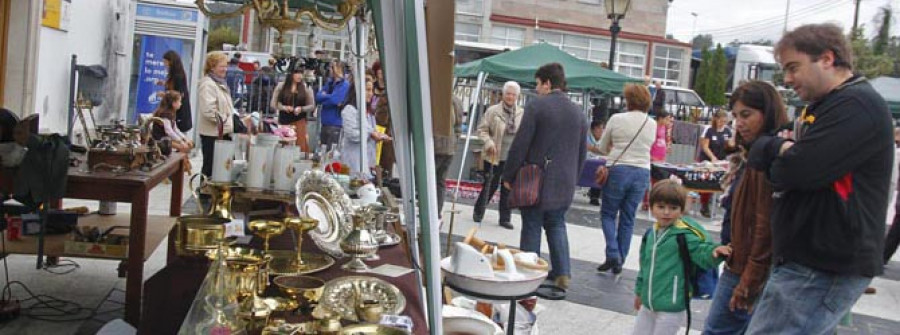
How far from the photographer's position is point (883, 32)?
38.9 meters

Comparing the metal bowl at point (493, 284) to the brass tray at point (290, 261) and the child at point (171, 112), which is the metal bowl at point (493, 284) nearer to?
the brass tray at point (290, 261)

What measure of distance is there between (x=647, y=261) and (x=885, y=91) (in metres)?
10.7

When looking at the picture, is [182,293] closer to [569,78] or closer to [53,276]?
[53,276]

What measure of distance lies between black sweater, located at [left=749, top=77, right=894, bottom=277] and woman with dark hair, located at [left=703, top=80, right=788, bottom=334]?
0.38 meters

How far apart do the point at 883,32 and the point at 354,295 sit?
43363mm

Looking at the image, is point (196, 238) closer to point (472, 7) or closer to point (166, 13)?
point (166, 13)

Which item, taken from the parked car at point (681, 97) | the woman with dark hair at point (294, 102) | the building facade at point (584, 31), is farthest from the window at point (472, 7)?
the woman with dark hair at point (294, 102)

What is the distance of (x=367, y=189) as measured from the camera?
399cm

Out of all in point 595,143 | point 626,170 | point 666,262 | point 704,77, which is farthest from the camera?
point 704,77

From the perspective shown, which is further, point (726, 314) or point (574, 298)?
point (574, 298)

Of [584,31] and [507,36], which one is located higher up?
[584,31]

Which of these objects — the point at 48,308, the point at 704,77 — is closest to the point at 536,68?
the point at 48,308

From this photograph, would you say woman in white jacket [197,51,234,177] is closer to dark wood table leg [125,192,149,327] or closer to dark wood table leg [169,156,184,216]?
dark wood table leg [169,156,184,216]

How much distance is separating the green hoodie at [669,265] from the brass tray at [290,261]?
1.60 meters
